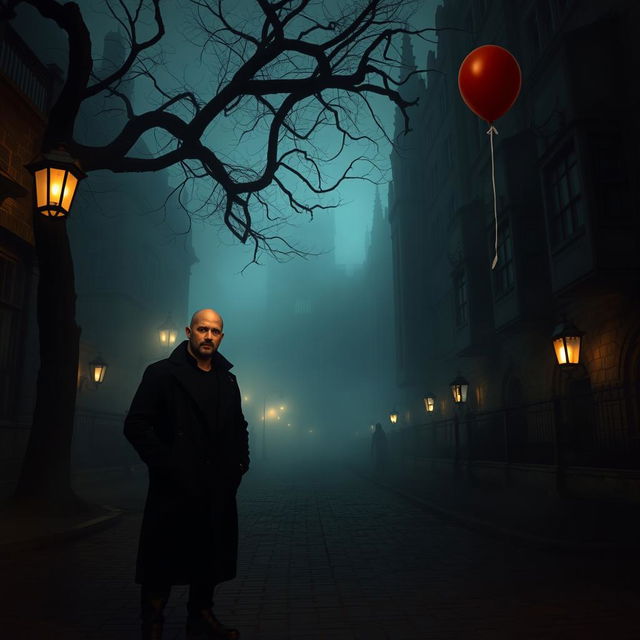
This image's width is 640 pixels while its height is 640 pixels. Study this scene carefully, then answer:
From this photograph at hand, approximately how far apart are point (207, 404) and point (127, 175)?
34.9 metres

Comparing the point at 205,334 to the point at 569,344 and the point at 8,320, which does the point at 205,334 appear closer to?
the point at 569,344

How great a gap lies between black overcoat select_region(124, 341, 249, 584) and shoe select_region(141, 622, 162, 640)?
0.76 ft

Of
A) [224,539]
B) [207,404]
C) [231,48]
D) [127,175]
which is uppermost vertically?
[127,175]

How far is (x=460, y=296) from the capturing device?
77.4 ft

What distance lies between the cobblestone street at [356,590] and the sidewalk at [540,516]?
303 millimetres

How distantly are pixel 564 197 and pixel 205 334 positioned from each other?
504 inches

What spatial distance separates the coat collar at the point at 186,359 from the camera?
3854 millimetres

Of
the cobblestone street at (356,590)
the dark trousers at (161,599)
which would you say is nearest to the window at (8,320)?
the cobblestone street at (356,590)

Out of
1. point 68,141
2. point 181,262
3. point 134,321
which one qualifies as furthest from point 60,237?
point 181,262

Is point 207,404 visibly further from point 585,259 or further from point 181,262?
point 181,262

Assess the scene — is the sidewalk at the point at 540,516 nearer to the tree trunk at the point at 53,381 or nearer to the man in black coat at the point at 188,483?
the man in black coat at the point at 188,483

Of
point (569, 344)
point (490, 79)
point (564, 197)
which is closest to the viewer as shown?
point (490, 79)

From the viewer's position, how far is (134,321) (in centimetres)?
3453

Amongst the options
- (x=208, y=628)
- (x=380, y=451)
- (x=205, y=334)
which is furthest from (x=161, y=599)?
(x=380, y=451)
